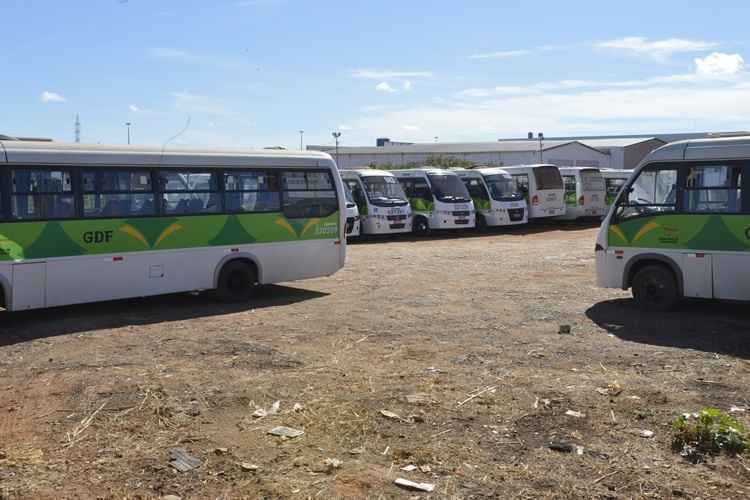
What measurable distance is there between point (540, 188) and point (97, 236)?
2106 cm

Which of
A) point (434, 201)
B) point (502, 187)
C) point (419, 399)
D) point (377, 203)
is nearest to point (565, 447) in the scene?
point (419, 399)

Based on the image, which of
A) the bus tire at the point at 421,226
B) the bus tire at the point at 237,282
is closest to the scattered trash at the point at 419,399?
the bus tire at the point at 237,282

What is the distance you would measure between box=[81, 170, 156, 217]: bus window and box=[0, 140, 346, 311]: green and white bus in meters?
0.02

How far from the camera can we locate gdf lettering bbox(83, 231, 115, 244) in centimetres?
→ 1174

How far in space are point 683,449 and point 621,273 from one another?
6.57 meters

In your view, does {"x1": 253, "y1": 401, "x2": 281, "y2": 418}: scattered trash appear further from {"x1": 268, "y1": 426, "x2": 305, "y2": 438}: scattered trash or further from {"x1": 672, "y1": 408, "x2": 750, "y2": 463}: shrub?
{"x1": 672, "y1": 408, "x2": 750, "y2": 463}: shrub

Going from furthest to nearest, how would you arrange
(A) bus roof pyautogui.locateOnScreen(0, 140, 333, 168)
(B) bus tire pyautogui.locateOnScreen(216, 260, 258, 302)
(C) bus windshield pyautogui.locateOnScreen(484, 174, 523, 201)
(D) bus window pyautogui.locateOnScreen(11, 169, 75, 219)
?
(C) bus windshield pyautogui.locateOnScreen(484, 174, 523, 201), (B) bus tire pyautogui.locateOnScreen(216, 260, 258, 302), (A) bus roof pyautogui.locateOnScreen(0, 140, 333, 168), (D) bus window pyautogui.locateOnScreen(11, 169, 75, 219)

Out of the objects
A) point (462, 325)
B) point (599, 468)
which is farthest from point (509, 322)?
point (599, 468)

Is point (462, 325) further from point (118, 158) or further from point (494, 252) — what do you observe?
point (494, 252)

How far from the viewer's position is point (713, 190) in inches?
470

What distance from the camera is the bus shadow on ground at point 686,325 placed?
33.6 ft

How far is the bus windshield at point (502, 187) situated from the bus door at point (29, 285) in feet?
65.6

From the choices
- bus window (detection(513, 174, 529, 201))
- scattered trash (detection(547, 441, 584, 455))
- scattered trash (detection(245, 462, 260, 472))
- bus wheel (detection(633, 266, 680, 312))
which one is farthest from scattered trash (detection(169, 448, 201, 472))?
bus window (detection(513, 174, 529, 201))

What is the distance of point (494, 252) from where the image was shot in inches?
866
